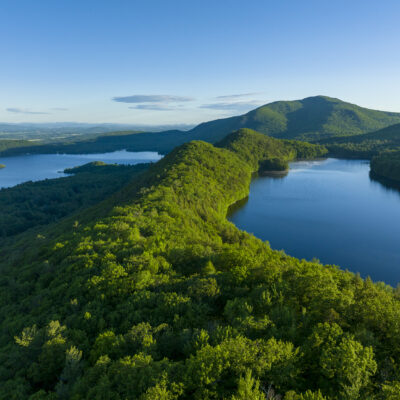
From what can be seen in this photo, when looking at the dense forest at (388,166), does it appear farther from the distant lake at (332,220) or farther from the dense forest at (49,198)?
the dense forest at (49,198)

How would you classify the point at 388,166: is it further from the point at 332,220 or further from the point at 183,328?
the point at 183,328

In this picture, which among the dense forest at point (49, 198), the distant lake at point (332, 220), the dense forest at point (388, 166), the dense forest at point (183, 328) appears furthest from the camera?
the dense forest at point (388, 166)

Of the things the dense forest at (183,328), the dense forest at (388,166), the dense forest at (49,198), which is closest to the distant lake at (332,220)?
the dense forest at (388,166)

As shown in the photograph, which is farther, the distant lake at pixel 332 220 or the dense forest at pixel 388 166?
the dense forest at pixel 388 166

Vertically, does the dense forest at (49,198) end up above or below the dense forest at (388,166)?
below

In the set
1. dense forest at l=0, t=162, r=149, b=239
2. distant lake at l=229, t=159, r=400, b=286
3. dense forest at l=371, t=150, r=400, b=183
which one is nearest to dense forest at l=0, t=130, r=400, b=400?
distant lake at l=229, t=159, r=400, b=286
